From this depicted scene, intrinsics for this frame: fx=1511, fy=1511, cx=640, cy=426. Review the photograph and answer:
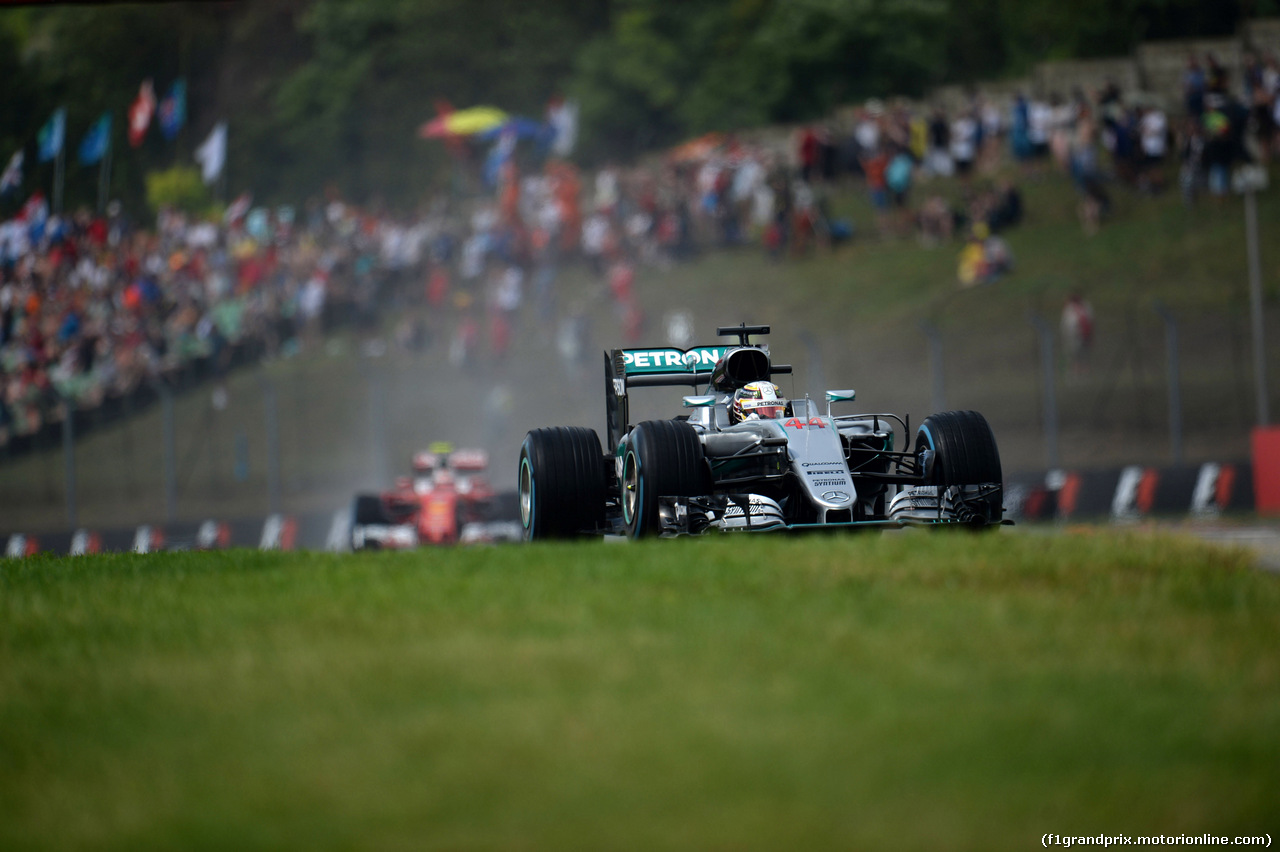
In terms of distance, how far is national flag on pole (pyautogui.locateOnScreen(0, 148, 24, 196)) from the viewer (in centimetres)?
3309

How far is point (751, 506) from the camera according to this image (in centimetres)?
1077

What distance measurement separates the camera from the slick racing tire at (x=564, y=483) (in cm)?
1077

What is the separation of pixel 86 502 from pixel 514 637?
2131 cm

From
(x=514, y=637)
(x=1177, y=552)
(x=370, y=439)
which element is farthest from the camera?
(x=370, y=439)

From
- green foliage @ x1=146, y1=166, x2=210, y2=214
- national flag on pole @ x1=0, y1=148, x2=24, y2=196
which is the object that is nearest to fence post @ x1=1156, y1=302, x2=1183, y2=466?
national flag on pole @ x1=0, y1=148, x2=24, y2=196

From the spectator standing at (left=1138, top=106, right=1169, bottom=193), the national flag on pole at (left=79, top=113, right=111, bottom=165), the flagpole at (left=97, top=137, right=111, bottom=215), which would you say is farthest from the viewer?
the flagpole at (left=97, top=137, right=111, bottom=215)

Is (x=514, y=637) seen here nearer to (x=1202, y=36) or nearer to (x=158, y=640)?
(x=158, y=640)

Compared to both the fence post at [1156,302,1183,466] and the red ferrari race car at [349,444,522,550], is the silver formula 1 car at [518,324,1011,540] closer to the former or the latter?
the red ferrari race car at [349,444,522,550]

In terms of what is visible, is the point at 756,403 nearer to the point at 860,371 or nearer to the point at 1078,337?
the point at 1078,337

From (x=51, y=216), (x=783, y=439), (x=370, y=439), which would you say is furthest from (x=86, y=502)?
(x=783, y=439)

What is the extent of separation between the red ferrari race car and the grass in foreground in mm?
8812

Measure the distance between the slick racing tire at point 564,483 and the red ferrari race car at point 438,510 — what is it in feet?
19.7

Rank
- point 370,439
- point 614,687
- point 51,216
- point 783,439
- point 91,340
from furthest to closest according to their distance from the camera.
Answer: point 51,216, point 91,340, point 370,439, point 783,439, point 614,687

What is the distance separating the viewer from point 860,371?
25.0 meters
